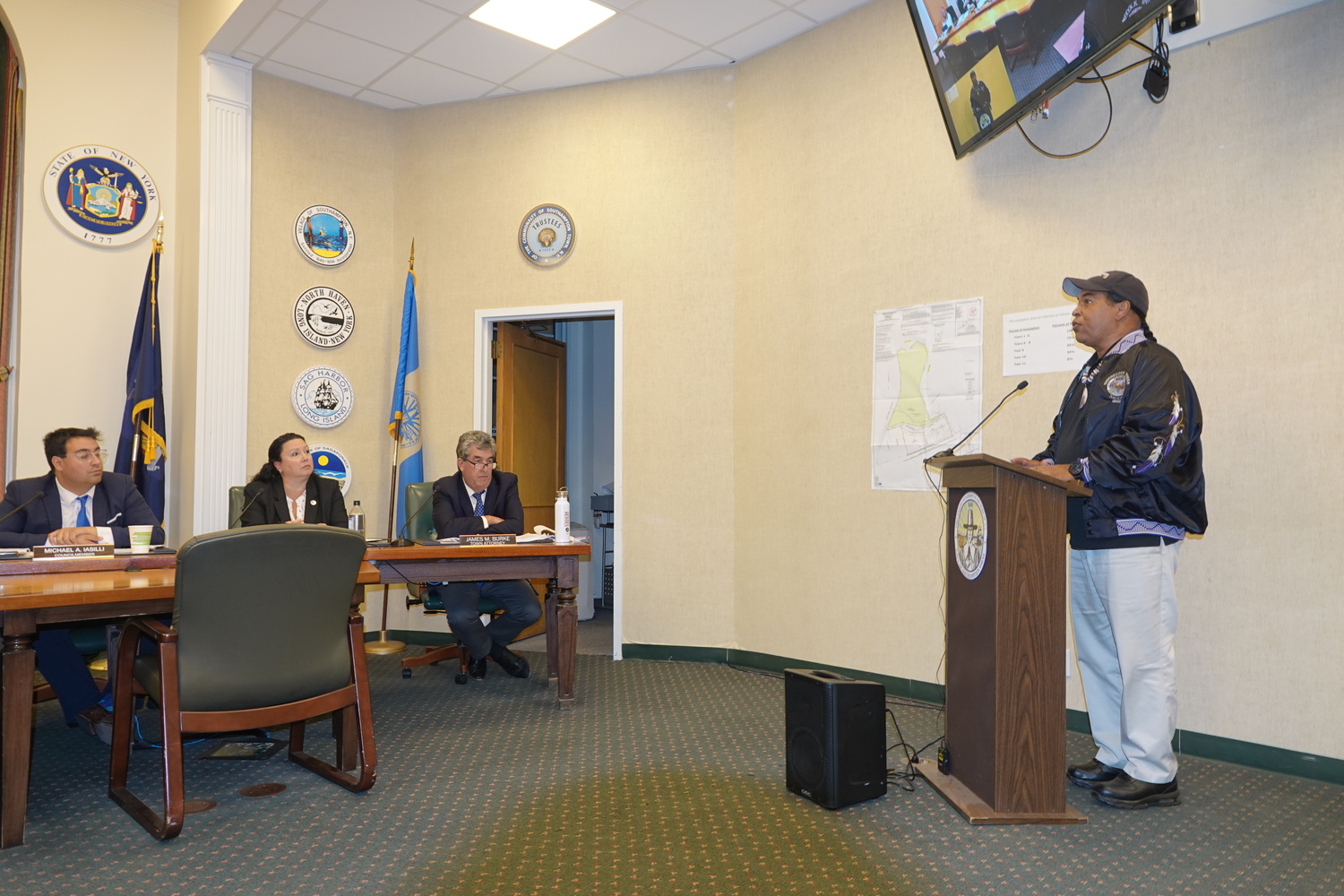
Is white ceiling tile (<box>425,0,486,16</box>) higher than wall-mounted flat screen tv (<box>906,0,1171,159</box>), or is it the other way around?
white ceiling tile (<box>425,0,486,16</box>)

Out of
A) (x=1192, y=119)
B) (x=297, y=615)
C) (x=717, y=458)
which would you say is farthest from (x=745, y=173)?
(x=297, y=615)

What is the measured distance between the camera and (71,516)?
13.0 feet

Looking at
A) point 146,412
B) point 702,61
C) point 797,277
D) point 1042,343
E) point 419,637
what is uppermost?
point 702,61


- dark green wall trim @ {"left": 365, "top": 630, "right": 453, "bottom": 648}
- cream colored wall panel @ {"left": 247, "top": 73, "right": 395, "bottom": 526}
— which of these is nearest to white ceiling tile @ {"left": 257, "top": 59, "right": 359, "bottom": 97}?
cream colored wall panel @ {"left": 247, "top": 73, "right": 395, "bottom": 526}

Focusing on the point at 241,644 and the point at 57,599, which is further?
the point at 241,644

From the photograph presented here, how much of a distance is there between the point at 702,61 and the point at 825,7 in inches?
33.6

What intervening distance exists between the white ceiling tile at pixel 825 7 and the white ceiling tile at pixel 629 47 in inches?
26.3

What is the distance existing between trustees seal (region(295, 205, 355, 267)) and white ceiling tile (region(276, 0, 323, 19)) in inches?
47.4

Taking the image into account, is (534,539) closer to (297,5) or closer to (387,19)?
(387,19)

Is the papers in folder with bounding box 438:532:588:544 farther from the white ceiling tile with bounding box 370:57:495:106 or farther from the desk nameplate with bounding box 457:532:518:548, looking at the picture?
the white ceiling tile with bounding box 370:57:495:106

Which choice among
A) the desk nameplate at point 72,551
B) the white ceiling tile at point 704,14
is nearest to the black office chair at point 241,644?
the desk nameplate at point 72,551

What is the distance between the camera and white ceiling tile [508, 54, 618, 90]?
5227 millimetres

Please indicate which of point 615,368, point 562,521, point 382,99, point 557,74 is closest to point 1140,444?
point 562,521

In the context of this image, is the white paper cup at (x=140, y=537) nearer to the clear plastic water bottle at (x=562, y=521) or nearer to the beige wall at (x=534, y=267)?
the clear plastic water bottle at (x=562, y=521)
